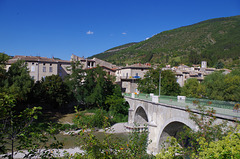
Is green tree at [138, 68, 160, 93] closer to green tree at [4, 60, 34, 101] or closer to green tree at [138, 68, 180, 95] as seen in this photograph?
green tree at [138, 68, 180, 95]

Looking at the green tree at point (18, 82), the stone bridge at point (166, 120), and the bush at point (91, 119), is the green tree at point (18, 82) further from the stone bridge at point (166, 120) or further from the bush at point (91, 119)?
the stone bridge at point (166, 120)

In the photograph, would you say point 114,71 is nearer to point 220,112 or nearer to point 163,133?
point 163,133

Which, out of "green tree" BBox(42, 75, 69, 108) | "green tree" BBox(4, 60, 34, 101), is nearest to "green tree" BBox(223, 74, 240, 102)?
"green tree" BBox(42, 75, 69, 108)

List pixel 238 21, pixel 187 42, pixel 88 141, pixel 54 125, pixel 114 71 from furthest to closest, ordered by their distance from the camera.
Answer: pixel 238 21
pixel 187 42
pixel 114 71
pixel 88 141
pixel 54 125

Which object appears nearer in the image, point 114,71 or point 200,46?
point 114,71

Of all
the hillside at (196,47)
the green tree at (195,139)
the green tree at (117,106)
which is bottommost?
the green tree at (117,106)

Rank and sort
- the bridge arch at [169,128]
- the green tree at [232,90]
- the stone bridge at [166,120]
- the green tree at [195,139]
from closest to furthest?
the green tree at [195,139]
the stone bridge at [166,120]
the bridge arch at [169,128]
the green tree at [232,90]

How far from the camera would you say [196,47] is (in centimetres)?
13325

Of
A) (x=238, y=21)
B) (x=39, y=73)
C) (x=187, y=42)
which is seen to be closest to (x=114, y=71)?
(x=39, y=73)

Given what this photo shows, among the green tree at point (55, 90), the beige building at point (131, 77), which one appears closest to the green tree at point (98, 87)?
the green tree at point (55, 90)

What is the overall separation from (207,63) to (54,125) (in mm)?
113263

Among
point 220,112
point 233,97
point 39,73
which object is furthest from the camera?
point 39,73

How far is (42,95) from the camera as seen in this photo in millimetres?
31453

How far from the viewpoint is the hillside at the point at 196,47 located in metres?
106
